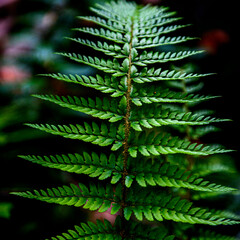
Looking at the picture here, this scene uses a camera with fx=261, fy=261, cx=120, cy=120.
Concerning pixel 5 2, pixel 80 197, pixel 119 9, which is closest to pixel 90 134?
pixel 80 197

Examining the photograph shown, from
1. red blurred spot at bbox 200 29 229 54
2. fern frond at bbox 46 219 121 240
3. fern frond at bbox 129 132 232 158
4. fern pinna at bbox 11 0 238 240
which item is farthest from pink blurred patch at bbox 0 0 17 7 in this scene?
fern frond at bbox 46 219 121 240

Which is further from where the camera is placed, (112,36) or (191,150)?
(112,36)

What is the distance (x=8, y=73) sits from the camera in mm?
4578

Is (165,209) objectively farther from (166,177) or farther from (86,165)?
(86,165)

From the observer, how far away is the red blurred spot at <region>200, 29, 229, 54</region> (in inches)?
154

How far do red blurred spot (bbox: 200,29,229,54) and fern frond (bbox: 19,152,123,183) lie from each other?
3.20 m

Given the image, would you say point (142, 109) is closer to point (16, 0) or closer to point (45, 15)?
point (45, 15)

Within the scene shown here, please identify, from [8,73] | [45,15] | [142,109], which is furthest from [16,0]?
[142,109]

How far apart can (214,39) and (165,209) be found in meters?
3.58

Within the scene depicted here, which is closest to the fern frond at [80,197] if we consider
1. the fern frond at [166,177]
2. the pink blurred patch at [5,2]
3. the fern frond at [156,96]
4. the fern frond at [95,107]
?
the fern frond at [166,177]

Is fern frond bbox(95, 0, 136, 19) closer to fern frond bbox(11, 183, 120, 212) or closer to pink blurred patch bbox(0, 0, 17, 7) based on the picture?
fern frond bbox(11, 183, 120, 212)

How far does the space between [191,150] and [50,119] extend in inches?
83.1

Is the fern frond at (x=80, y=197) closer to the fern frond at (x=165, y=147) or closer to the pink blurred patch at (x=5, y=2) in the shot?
the fern frond at (x=165, y=147)

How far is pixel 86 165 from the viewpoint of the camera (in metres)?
1.19
